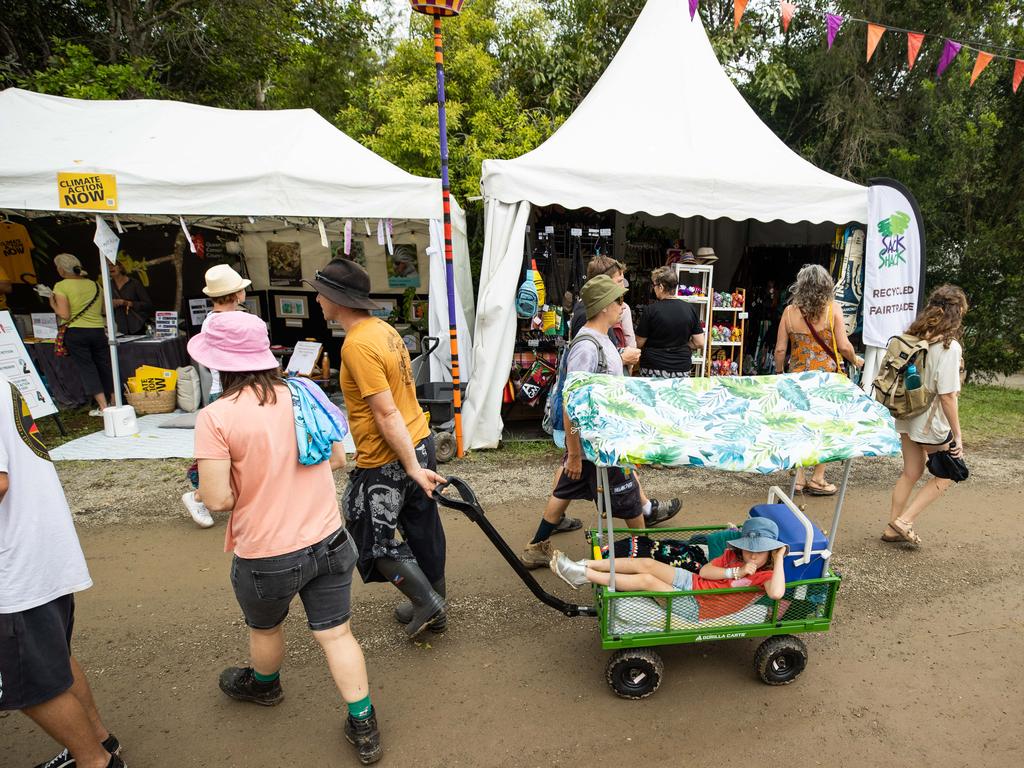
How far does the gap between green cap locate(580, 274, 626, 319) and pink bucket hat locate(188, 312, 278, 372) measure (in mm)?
1799

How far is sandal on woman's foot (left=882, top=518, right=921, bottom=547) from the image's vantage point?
159 inches

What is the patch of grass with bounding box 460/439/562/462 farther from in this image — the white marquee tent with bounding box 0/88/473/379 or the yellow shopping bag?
the yellow shopping bag

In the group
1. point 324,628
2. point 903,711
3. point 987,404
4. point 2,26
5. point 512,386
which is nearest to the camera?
point 324,628

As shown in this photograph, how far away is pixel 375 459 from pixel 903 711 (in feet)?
8.63

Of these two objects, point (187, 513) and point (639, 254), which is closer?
point (187, 513)

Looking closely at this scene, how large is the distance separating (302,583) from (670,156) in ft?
17.9

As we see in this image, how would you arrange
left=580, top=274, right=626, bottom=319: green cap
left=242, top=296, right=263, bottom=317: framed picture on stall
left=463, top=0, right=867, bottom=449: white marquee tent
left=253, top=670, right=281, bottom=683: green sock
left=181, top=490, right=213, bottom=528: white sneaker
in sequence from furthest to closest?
left=242, top=296, right=263, bottom=317: framed picture on stall, left=463, top=0, right=867, bottom=449: white marquee tent, left=181, top=490, right=213, bottom=528: white sneaker, left=580, top=274, right=626, bottom=319: green cap, left=253, top=670, right=281, bottom=683: green sock

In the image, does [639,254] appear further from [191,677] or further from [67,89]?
[67,89]

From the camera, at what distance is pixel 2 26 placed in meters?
10.6

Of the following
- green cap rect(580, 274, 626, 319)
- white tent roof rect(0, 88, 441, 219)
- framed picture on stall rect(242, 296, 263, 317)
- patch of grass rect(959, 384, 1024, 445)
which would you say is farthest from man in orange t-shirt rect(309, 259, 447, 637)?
framed picture on stall rect(242, 296, 263, 317)

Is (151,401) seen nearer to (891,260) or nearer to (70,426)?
(70,426)

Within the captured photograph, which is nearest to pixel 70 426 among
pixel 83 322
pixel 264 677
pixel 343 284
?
pixel 83 322

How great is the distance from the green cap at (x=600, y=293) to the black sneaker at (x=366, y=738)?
2.22 metres

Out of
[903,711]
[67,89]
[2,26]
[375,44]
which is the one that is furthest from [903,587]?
[375,44]
